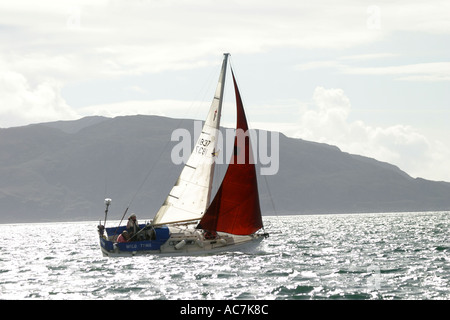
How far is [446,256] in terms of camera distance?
41.0 metres

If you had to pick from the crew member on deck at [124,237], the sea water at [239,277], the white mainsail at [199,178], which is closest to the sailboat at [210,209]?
the white mainsail at [199,178]

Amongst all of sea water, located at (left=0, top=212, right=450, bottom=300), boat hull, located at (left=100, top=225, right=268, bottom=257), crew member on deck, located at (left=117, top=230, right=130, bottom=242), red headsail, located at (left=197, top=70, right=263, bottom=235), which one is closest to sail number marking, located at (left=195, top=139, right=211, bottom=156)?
red headsail, located at (left=197, top=70, right=263, bottom=235)

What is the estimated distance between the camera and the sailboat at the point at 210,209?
4000cm

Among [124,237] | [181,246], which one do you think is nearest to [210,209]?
[181,246]

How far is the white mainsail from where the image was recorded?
41.4m

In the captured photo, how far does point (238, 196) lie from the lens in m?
40.3

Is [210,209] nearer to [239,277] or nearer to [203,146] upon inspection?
[203,146]

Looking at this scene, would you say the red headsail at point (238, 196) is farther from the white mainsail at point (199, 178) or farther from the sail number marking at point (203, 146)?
the sail number marking at point (203, 146)

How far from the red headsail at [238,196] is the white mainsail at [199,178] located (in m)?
1.31
